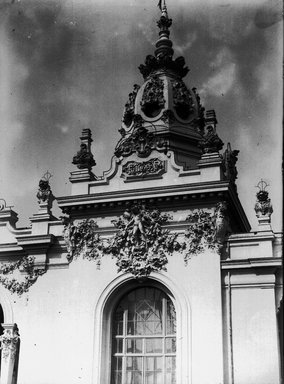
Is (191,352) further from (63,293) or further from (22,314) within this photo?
(22,314)

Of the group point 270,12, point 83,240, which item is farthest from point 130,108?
point 270,12

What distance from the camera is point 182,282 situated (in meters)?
20.8

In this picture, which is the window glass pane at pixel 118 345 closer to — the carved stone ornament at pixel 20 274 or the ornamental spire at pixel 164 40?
the carved stone ornament at pixel 20 274

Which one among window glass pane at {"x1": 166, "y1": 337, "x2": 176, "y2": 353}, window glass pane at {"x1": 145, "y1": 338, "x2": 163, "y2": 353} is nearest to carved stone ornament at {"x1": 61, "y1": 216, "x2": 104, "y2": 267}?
window glass pane at {"x1": 145, "y1": 338, "x2": 163, "y2": 353}

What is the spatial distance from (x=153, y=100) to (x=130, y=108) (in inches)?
52.5

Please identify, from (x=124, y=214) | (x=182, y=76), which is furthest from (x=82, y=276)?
(x=182, y=76)

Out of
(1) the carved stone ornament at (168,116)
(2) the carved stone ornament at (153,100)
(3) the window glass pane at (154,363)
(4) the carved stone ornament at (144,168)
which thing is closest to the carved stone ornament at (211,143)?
(4) the carved stone ornament at (144,168)

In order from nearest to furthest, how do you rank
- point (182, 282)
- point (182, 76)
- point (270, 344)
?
1. point (270, 344)
2. point (182, 282)
3. point (182, 76)

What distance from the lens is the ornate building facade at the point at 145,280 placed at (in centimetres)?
1984

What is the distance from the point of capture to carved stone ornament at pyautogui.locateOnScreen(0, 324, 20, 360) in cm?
2281

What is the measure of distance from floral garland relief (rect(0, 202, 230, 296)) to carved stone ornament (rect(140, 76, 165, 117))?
22.1ft

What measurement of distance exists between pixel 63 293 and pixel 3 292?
3.18 m

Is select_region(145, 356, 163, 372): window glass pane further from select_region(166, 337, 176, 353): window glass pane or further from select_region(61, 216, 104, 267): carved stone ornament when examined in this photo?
select_region(61, 216, 104, 267): carved stone ornament

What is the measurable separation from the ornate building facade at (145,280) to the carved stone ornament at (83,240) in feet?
0.13
